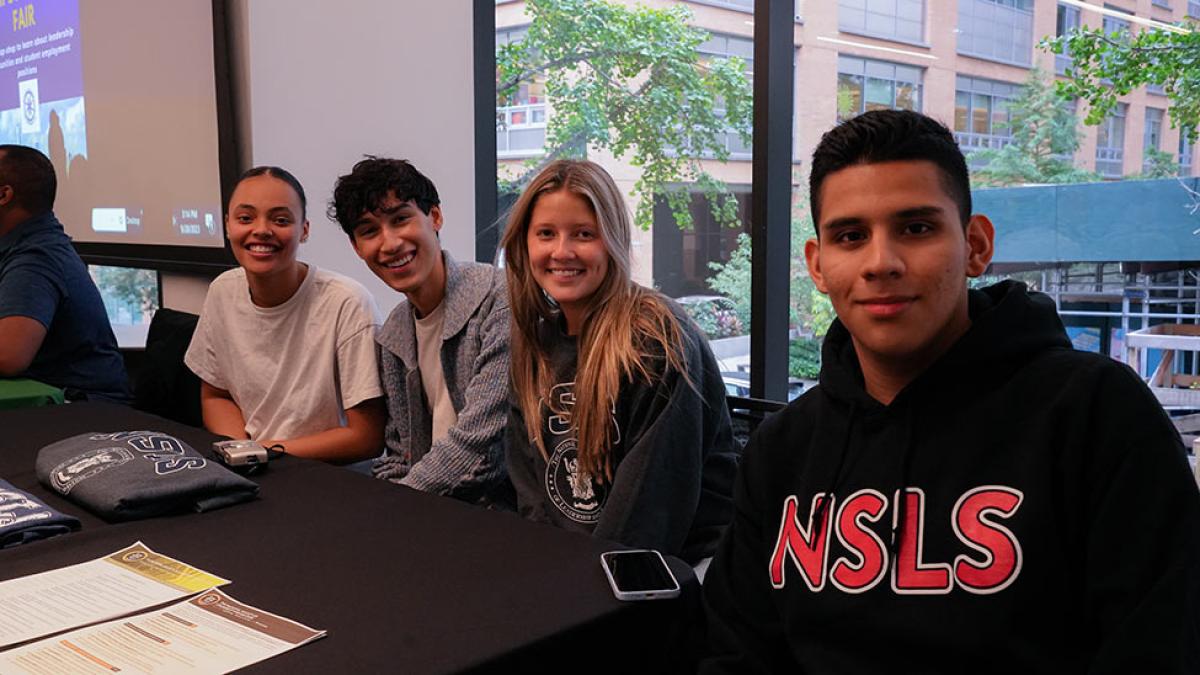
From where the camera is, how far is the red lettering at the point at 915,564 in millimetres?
1027

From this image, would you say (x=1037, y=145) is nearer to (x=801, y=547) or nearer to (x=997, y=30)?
(x=997, y=30)

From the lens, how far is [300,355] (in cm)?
235

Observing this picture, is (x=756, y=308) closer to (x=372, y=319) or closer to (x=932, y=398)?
(x=372, y=319)

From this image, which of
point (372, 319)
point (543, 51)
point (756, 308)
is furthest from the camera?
point (543, 51)

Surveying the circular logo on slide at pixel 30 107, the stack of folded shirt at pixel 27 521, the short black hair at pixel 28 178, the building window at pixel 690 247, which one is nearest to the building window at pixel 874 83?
the building window at pixel 690 247

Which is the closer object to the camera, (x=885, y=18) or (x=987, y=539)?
(x=987, y=539)

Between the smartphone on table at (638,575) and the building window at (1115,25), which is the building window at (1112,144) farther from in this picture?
the smartphone on table at (638,575)

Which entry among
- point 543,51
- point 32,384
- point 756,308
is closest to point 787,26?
point 756,308

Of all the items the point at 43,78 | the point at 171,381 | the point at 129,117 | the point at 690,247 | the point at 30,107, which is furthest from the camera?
the point at 30,107

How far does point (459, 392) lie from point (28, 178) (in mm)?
1898

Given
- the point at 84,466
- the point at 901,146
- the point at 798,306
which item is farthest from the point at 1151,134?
the point at 84,466

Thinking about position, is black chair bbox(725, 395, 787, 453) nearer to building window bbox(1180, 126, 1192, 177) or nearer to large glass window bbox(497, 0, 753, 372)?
large glass window bbox(497, 0, 753, 372)

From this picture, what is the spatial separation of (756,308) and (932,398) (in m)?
1.76

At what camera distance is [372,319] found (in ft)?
7.65
